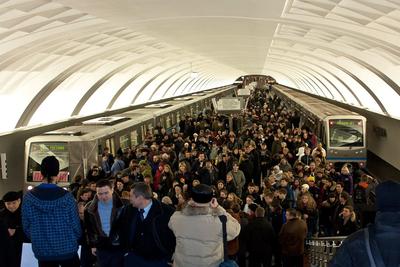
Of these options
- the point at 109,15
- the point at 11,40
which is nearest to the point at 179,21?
the point at 109,15

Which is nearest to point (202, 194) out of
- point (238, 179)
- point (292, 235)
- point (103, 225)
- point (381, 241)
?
point (103, 225)

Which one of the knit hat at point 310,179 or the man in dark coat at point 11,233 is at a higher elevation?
the man in dark coat at point 11,233

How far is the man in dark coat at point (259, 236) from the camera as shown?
7.46m

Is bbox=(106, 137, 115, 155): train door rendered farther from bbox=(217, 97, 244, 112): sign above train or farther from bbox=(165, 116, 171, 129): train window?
bbox=(165, 116, 171, 129): train window

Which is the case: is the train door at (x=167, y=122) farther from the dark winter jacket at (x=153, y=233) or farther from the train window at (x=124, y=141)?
the dark winter jacket at (x=153, y=233)

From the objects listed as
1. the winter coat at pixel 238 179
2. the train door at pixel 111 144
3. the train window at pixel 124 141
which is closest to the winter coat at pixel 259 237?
the winter coat at pixel 238 179

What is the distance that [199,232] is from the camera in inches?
179

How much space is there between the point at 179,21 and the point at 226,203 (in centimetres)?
852

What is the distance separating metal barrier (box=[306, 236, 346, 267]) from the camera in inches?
305

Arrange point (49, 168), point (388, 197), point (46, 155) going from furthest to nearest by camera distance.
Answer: point (46, 155), point (49, 168), point (388, 197)

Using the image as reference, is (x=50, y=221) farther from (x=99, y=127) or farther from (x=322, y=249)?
(x=99, y=127)

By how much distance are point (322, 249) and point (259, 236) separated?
1.48 metres

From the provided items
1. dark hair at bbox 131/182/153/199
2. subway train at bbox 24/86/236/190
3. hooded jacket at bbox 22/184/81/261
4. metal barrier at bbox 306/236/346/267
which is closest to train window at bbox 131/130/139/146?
subway train at bbox 24/86/236/190

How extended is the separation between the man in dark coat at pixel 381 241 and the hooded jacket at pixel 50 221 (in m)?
2.76
